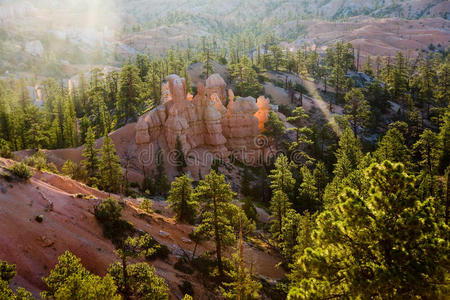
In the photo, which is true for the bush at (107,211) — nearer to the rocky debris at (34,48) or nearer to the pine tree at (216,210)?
the pine tree at (216,210)

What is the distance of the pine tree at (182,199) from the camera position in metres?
29.0

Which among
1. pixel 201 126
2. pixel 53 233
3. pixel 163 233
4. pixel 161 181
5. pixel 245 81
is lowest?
pixel 161 181

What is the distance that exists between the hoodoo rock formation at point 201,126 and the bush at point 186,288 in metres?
28.5

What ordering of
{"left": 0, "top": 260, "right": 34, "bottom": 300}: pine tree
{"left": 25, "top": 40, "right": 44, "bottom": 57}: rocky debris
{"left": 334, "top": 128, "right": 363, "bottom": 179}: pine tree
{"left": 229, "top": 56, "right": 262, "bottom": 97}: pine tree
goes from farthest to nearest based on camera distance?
A: 1. {"left": 25, "top": 40, "right": 44, "bottom": 57}: rocky debris
2. {"left": 229, "top": 56, "right": 262, "bottom": 97}: pine tree
3. {"left": 334, "top": 128, "right": 363, "bottom": 179}: pine tree
4. {"left": 0, "top": 260, "right": 34, "bottom": 300}: pine tree

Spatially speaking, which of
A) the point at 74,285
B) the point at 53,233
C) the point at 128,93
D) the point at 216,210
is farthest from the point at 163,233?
the point at 128,93

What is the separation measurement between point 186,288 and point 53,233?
9.49m

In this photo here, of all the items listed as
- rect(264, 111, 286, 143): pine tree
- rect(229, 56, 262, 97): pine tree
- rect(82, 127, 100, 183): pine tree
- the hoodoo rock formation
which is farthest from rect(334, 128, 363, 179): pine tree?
rect(229, 56, 262, 97): pine tree

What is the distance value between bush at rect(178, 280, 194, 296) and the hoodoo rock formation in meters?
28.5

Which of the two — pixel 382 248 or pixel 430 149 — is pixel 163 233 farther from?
pixel 430 149

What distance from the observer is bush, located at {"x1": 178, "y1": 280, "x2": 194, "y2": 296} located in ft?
70.4

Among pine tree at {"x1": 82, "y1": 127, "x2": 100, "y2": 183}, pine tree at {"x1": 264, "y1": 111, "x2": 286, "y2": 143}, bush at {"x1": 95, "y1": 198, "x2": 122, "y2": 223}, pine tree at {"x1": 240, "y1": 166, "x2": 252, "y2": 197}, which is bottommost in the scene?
pine tree at {"x1": 240, "y1": 166, "x2": 252, "y2": 197}

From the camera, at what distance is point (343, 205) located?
10.9m

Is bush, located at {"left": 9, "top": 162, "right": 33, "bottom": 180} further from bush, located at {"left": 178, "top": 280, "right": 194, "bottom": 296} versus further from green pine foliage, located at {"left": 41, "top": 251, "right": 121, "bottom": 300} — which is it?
bush, located at {"left": 178, "top": 280, "right": 194, "bottom": 296}

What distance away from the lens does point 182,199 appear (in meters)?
29.5
